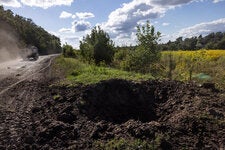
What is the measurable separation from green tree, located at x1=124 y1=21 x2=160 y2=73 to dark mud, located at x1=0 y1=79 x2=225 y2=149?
7393mm

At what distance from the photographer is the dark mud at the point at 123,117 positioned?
22.8ft

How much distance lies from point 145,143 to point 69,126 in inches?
85.1

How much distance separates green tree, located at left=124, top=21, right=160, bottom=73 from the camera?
20.4 m

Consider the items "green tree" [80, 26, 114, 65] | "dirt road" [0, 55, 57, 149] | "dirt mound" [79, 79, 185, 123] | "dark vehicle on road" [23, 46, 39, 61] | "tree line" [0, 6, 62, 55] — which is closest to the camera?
"dirt road" [0, 55, 57, 149]

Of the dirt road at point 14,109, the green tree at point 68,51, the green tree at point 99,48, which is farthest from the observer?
the green tree at point 68,51

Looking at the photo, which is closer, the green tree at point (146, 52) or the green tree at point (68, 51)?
the green tree at point (146, 52)

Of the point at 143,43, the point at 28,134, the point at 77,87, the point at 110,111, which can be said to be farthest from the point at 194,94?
the point at 143,43

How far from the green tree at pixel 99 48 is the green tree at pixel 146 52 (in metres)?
6.27

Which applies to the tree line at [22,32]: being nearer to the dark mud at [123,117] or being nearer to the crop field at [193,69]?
the crop field at [193,69]

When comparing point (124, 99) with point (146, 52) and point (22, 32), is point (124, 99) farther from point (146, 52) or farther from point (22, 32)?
point (22, 32)

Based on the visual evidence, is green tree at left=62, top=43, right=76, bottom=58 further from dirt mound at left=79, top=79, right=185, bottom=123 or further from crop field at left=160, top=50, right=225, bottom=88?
dirt mound at left=79, top=79, right=185, bottom=123

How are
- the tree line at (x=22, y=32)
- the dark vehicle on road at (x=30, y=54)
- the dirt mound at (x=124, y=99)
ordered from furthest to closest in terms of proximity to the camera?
the tree line at (x=22, y=32) < the dark vehicle on road at (x=30, y=54) < the dirt mound at (x=124, y=99)

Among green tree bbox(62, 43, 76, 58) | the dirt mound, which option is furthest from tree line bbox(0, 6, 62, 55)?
the dirt mound

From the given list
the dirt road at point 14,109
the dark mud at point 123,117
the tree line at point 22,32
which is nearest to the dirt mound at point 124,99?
the dark mud at point 123,117
